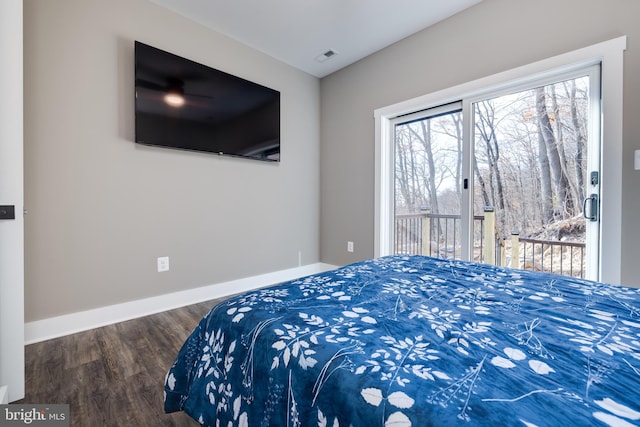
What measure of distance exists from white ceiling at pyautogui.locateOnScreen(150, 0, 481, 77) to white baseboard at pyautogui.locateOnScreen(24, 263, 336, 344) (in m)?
2.51

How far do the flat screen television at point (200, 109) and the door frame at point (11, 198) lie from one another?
84 cm

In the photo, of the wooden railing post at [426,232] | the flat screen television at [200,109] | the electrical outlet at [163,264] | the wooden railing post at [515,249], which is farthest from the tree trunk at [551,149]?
the electrical outlet at [163,264]

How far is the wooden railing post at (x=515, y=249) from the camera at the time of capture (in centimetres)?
245

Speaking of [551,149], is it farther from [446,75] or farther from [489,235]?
[446,75]

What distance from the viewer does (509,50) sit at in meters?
2.25

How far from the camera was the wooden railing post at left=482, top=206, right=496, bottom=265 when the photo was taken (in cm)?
253

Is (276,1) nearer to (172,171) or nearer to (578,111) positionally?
(172,171)

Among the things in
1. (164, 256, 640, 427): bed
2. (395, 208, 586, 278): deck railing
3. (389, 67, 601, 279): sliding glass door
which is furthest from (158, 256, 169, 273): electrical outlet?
(389, 67, 601, 279): sliding glass door


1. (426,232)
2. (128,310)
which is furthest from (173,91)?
(426,232)

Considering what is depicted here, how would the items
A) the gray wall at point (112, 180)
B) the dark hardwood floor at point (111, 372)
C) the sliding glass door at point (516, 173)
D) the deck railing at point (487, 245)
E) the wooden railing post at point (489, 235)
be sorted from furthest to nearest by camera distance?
the wooden railing post at point (489, 235) < the deck railing at point (487, 245) < the sliding glass door at point (516, 173) < the gray wall at point (112, 180) < the dark hardwood floor at point (111, 372)

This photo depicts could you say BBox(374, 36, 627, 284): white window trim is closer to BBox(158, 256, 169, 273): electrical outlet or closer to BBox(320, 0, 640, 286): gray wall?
BBox(320, 0, 640, 286): gray wall

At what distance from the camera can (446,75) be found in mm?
2619

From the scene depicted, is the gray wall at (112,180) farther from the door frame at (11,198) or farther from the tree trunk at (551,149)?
the tree trunk at (551,149)

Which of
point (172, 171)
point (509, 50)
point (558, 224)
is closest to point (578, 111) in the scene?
point (509, 50)
